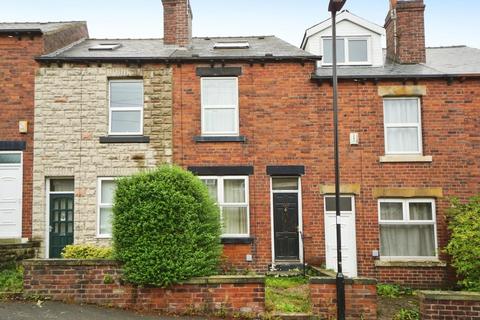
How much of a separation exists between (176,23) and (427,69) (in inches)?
342

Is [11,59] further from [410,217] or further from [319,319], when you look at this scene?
[410,217]

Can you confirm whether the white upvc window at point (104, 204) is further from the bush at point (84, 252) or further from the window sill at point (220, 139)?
the window sill at point (220, 139)

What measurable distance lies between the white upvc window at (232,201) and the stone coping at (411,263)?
4.09m

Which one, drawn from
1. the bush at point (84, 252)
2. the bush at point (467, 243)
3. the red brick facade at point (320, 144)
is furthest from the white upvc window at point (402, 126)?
the bush at point (84, 252)

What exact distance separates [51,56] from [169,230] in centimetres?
787

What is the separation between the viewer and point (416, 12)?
48.9 ft

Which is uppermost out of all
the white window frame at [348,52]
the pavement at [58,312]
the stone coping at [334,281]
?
the white window frame at [348,52]

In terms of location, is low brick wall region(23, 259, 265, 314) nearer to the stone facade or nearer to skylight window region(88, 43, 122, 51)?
the stone facade

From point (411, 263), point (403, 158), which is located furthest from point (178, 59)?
point (411, 263)

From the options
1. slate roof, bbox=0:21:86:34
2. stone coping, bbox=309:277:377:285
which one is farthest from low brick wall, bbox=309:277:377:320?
slate roof, bbox=0:21:86:34

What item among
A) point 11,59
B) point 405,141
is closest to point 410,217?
point 405,141

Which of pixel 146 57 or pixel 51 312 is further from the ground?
pixel 146 57

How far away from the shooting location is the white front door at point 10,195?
42.2 feet

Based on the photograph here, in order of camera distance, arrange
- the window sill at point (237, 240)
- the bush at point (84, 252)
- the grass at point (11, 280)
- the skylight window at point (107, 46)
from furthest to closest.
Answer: the skylight window at point (107, 46) < the window sill at point (237, 240) < the bush at point (84, 252) < the grass at point (11, 280)
